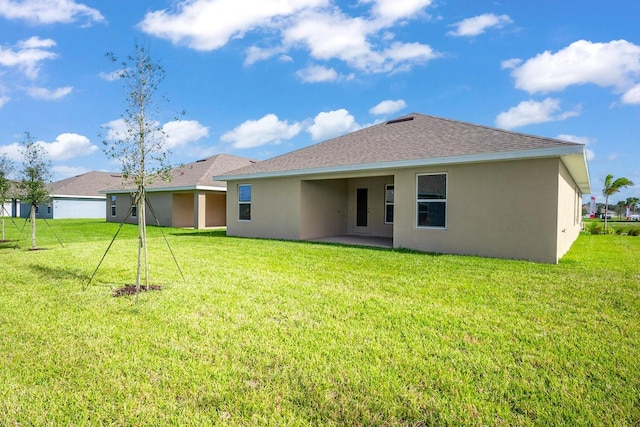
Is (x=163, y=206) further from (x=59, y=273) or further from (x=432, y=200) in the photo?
(x=432, y=200)

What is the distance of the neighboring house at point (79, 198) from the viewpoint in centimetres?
3538

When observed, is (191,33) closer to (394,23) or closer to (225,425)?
(394,23)

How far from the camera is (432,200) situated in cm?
1018

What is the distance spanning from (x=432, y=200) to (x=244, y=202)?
8280 millimetres

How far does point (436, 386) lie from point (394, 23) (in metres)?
13.2

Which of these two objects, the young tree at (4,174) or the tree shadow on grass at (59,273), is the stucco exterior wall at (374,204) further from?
the young tree at (4,174)

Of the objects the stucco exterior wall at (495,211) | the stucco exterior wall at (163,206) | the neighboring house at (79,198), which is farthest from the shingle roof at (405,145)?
the neighboring house at (79,198)

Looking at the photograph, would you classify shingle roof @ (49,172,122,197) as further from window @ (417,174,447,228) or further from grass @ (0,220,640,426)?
grass @ (0,220,640,426)

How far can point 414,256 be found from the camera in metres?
→ 9.19

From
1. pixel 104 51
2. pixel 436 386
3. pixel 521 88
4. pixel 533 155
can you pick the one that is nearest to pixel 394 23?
pixel 521 88

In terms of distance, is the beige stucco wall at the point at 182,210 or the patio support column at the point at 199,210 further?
the beige stucco wall at the point at 182,210

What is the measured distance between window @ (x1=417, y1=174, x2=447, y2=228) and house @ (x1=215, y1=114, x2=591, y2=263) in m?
0.03

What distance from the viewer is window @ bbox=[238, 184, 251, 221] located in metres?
14.9

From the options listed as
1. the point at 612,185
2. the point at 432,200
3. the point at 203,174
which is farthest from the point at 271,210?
the point at 612,185
